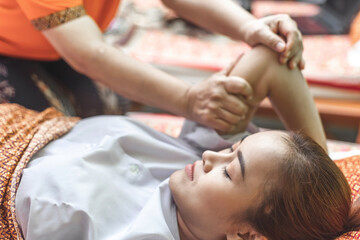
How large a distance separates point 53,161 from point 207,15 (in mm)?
714

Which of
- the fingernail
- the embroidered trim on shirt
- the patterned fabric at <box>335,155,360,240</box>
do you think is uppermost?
the embroidered trim on shirt

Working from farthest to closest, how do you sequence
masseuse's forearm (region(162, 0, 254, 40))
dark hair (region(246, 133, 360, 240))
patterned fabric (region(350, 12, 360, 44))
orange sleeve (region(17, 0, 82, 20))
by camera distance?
patterned fabric (region(350, 12, 360, 44)) < masseuse's forearm (region(162, 0, 254, 40)) < orange sleeve (region(17, 0, 82, 20)) < dark hair (region(246, 133, 360, 240))

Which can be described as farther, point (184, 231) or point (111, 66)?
point (111, 66)

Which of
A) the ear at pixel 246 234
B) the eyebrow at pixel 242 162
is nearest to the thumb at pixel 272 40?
the eyebrow at pixel 242 162

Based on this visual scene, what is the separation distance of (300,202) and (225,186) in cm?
16

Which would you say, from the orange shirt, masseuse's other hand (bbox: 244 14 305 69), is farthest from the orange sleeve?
masseuse's other hand (bbox: 244 14 305 69)

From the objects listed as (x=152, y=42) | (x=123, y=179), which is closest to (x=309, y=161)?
(x=123, y=179)

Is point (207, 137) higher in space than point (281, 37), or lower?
lower

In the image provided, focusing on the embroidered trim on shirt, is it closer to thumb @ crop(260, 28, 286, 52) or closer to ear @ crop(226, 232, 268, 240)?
thumb @ crop(260, 28, 286, 52)

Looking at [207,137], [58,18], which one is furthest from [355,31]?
[58,18]

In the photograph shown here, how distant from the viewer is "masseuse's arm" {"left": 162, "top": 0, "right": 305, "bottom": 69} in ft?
3.77

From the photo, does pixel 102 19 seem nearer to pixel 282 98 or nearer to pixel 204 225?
pixel 282 98

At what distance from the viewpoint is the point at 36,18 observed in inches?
44.5

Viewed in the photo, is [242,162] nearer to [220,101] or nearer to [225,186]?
[225,186]
